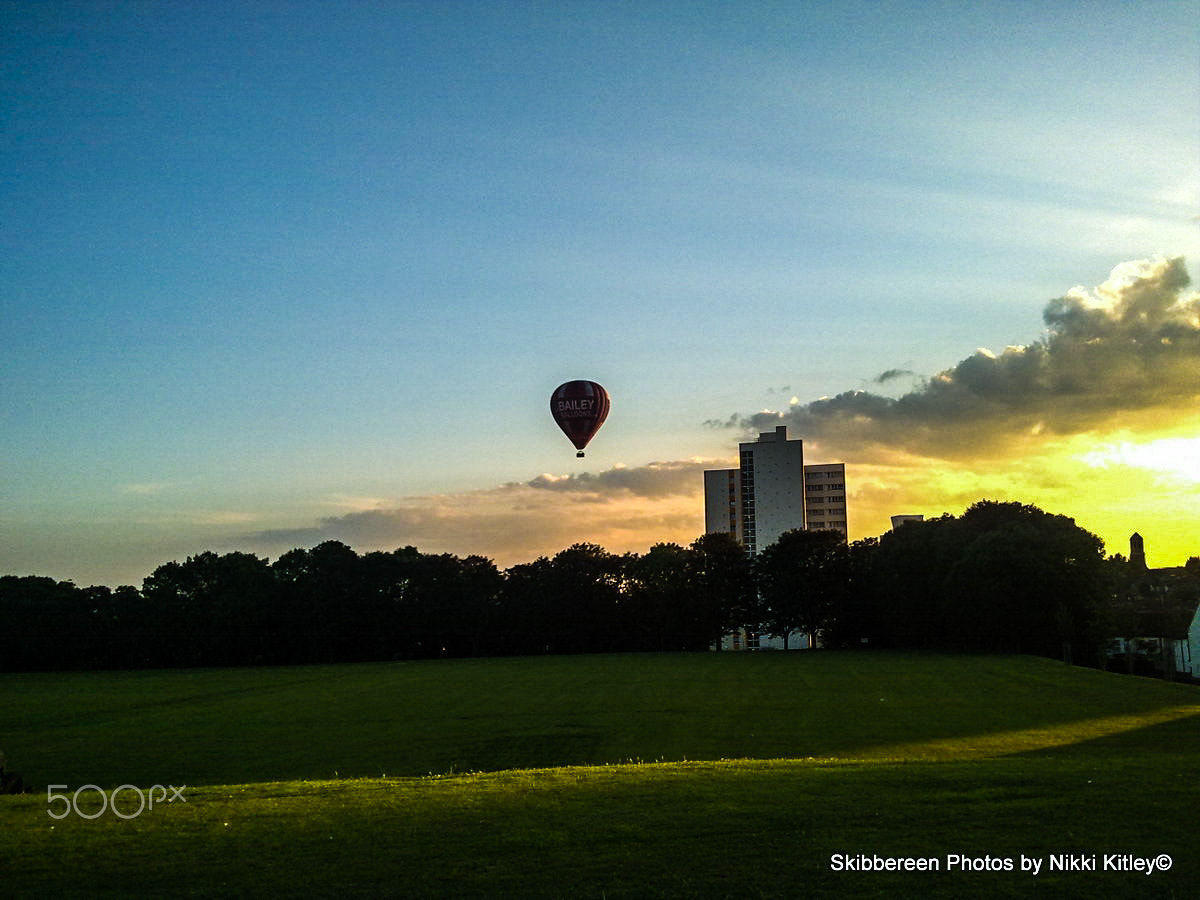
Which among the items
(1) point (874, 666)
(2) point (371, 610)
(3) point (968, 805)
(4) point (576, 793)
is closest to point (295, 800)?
(4) point (576, 793)

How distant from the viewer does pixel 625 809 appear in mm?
14445

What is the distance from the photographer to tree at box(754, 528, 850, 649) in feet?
378

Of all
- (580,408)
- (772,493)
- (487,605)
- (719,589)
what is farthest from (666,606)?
(580,408)

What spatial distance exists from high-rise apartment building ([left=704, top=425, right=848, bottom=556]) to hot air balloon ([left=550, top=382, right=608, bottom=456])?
138127mm

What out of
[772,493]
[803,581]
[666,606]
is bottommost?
[666,606]

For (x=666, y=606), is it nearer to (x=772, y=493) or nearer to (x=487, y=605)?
(x=487, y=605)

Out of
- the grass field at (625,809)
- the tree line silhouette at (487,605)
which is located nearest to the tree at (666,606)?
the tree line silhouette at (487,605)

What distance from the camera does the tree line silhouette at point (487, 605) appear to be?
113750 mm

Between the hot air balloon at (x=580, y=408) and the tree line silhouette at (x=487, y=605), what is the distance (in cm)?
6809

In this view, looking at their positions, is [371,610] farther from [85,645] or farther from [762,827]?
[762,827]

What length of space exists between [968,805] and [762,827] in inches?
128

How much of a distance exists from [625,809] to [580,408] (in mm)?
33052

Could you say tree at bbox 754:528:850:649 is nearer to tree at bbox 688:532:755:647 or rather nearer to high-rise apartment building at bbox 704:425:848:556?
tree at bbox 688:532:755:647

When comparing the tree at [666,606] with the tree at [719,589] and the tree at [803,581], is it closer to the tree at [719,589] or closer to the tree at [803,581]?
the tree at [719,589]
